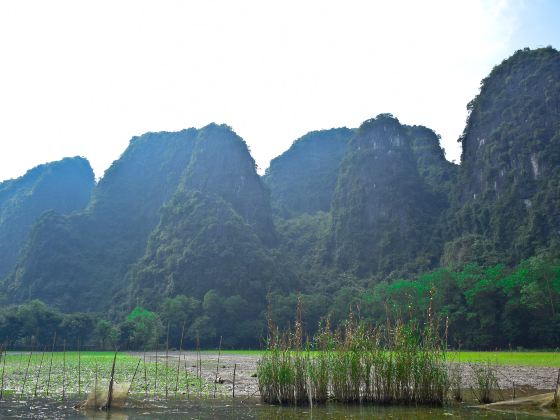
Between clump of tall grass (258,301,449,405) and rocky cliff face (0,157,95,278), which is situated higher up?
rocky cliff face (0,157,95,278)

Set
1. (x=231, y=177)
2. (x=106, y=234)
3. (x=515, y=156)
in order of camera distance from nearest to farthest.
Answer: (x=515, y=156)
(x=231, y=177)
(x=106, y=234)

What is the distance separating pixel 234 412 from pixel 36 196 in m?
128

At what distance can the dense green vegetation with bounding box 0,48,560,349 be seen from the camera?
179 ft

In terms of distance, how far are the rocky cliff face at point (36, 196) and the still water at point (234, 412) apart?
380 feet

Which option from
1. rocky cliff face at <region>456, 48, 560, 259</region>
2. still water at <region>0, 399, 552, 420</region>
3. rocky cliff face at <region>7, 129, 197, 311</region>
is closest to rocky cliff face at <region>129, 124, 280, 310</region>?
rocky cliff face at <region>7, 129, 197, 311</region>

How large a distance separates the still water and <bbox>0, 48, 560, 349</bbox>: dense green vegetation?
26.4m

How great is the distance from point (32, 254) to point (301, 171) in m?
74.1

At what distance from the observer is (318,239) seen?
112 m

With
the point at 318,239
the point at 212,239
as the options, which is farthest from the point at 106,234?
the point at 318,239

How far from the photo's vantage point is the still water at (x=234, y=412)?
34.2 feet

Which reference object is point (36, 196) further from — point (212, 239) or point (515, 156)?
point (515, 156)

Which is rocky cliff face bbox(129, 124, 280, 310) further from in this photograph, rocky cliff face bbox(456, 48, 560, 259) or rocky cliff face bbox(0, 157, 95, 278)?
rocky cliff face bbox(0, 157, 95, 278)

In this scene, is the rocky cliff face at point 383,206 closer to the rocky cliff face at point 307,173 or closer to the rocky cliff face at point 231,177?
the rocky cliff face at point 231,177

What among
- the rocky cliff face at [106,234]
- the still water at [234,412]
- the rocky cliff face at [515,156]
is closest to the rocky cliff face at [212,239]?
the rocky cliff face at [106,234]
